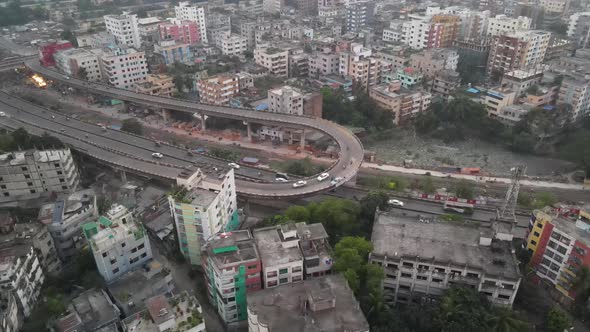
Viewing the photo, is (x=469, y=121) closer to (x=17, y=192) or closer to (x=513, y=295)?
(x=513, y=295)

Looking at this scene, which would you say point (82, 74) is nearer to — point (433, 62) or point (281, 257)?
point (433, 62)

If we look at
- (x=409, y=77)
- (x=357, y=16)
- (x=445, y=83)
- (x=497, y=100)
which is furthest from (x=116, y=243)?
(x=357, y=16)

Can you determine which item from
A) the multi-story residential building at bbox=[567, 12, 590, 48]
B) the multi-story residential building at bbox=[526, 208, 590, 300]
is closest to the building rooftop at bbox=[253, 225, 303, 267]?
the multi-story residential building at bbox=[526, 208, 590, 300]

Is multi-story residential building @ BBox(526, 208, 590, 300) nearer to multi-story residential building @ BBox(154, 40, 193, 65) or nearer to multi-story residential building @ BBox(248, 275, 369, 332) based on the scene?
multi-story residential building @ BBox(248, 275, 369, 332)

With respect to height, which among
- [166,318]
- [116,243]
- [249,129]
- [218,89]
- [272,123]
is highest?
[116,243]

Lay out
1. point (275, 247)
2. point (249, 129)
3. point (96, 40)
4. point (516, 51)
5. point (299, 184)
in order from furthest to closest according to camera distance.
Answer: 1. point (96, 40)
2. point (516, 51)
3. point (249, 129)
4. point (299, 184)
5. point (275, 247)

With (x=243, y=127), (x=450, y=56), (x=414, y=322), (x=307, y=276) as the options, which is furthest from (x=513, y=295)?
(x=450, y=56)
